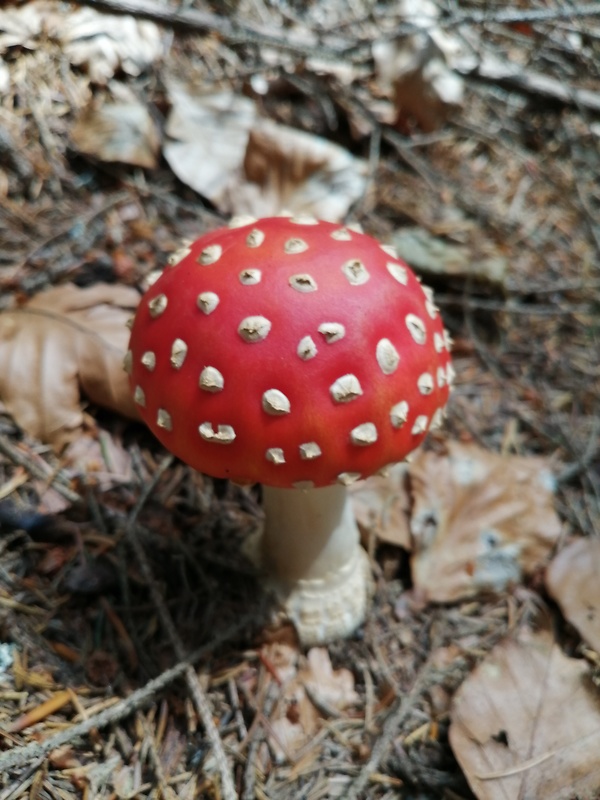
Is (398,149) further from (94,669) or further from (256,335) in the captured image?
(94,669)

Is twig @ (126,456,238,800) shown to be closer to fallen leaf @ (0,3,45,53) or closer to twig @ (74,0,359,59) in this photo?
fallen leaf @ (0,3,45,53)

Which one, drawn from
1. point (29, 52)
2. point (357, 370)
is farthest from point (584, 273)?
point (29, 52)

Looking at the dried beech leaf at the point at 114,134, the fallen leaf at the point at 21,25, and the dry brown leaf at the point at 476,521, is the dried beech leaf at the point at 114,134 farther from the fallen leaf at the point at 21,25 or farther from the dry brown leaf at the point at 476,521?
the dry brown leaf at the point at 476,521

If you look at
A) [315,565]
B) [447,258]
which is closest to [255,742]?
[315,565]

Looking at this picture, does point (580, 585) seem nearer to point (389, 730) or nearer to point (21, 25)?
Answer: point (389, 730)

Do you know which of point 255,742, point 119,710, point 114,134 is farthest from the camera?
point 114,134

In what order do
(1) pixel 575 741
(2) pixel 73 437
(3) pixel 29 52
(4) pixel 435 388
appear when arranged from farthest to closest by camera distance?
1. (3) pixel 29 52
2. (2) pixel 73 437
3. (1) pixel 575 741
4. (4) pixel 435 388
